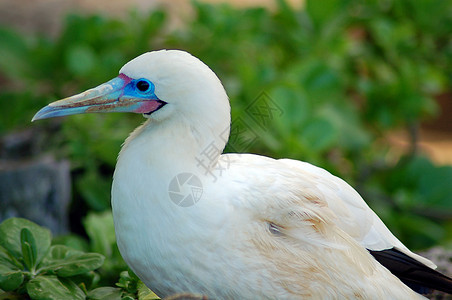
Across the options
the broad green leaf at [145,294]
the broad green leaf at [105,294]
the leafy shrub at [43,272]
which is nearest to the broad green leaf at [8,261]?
the leafy shrub at [43,272]

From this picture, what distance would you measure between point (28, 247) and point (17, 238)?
0.49 ft

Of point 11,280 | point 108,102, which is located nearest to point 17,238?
point 11,280

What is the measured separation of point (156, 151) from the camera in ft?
6.46

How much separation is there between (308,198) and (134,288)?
2.23ft

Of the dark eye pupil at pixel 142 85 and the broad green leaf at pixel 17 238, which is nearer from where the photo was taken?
the dark eye pupil at pixel 142 85

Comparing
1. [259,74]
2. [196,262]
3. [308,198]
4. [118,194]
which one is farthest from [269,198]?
[259,74]

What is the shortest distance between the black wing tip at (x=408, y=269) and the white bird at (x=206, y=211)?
2.0 inches

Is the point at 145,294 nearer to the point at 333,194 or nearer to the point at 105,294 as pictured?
the point at 105,294

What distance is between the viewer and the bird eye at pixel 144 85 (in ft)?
6.48

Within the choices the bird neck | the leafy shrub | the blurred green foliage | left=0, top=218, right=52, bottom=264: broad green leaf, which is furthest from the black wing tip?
the blurred green foliage

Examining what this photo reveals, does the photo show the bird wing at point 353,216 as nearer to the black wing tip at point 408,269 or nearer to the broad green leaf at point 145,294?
the black wing tip at point 408,269

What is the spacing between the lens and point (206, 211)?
75.0 inches

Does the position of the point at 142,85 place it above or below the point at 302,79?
below

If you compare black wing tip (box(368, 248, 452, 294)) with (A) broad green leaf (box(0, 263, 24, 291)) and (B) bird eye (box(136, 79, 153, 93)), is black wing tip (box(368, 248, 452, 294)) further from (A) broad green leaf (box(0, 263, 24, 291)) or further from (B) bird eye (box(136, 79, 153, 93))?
(A) broad green leaf (box(0, 263, 24, 291))
